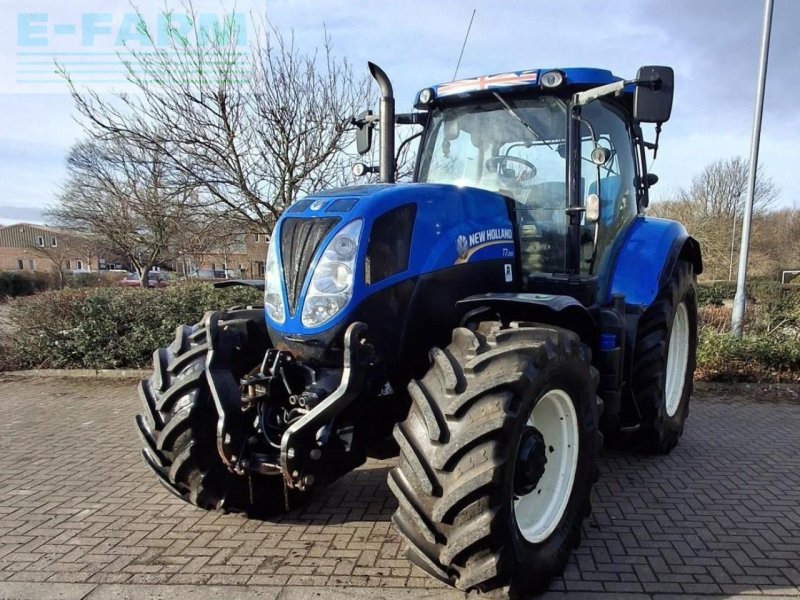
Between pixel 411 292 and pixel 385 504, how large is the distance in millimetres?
1552

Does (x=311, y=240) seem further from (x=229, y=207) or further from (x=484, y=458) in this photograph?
(x=229, y=207)

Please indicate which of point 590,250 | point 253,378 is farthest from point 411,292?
point 590,250

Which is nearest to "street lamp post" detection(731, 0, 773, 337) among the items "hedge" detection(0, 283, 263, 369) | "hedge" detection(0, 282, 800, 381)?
"hedge" detection(0, 282, 800, 381)

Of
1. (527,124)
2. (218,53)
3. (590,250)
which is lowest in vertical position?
(590,250)

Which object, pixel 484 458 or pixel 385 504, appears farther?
pixel 385 504

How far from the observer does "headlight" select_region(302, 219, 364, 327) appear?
267cm

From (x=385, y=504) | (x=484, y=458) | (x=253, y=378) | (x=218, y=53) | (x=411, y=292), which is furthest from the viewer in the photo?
(x=218, y=53)

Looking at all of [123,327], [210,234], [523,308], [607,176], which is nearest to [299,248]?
[523,308]

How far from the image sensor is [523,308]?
115 inches

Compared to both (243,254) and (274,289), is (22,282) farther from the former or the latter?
(274,289)

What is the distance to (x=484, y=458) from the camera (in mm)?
2246

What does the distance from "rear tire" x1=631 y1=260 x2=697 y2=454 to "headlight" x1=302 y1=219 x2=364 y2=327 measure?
242cm

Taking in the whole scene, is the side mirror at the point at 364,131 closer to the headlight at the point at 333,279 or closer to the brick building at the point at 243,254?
the headlight at the point at 333,279

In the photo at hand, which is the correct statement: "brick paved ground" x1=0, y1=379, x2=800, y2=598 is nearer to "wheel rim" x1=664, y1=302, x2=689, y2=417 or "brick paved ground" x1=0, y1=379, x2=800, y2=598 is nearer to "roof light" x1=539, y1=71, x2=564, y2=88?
"wheel rim" x1=664, y1=302, x2=689, y2=417
